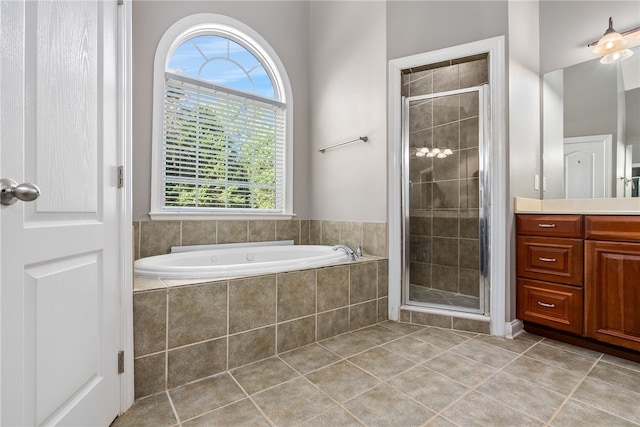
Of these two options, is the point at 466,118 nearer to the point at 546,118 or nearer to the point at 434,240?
the point at 546,118

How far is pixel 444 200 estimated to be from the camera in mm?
2811

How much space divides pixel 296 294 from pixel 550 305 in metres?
1.65

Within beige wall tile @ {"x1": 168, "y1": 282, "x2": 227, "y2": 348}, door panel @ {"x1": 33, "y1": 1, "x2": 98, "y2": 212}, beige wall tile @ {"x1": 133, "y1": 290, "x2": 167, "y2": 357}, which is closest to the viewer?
door panel @ {"x1": 33, "y1": 1, "x2": 98, "y2": 212}

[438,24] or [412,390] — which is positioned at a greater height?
[438,24]

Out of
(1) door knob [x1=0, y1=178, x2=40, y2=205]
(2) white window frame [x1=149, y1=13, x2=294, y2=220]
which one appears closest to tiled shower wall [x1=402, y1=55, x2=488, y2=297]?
(2) white window frame [x1=149, y1=13, x2=294, y2=220]

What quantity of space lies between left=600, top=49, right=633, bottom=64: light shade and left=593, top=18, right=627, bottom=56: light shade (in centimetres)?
2

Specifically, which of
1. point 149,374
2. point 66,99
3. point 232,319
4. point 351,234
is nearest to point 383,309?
point 351,234

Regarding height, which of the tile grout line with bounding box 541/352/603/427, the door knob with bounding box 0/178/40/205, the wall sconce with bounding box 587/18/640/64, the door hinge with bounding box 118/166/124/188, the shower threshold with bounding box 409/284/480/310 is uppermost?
the wall sconce with bounding box 587/18/640/64

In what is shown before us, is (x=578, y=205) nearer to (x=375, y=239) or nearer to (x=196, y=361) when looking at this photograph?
(x=375, y=239)

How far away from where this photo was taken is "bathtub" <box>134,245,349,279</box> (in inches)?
68.0

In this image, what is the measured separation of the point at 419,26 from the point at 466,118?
0.78 m

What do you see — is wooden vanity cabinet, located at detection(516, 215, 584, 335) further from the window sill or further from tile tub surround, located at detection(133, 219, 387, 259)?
the window sill

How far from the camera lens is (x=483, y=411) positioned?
1.37 metres

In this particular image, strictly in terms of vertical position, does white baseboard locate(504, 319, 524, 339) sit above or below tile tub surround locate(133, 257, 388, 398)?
below
